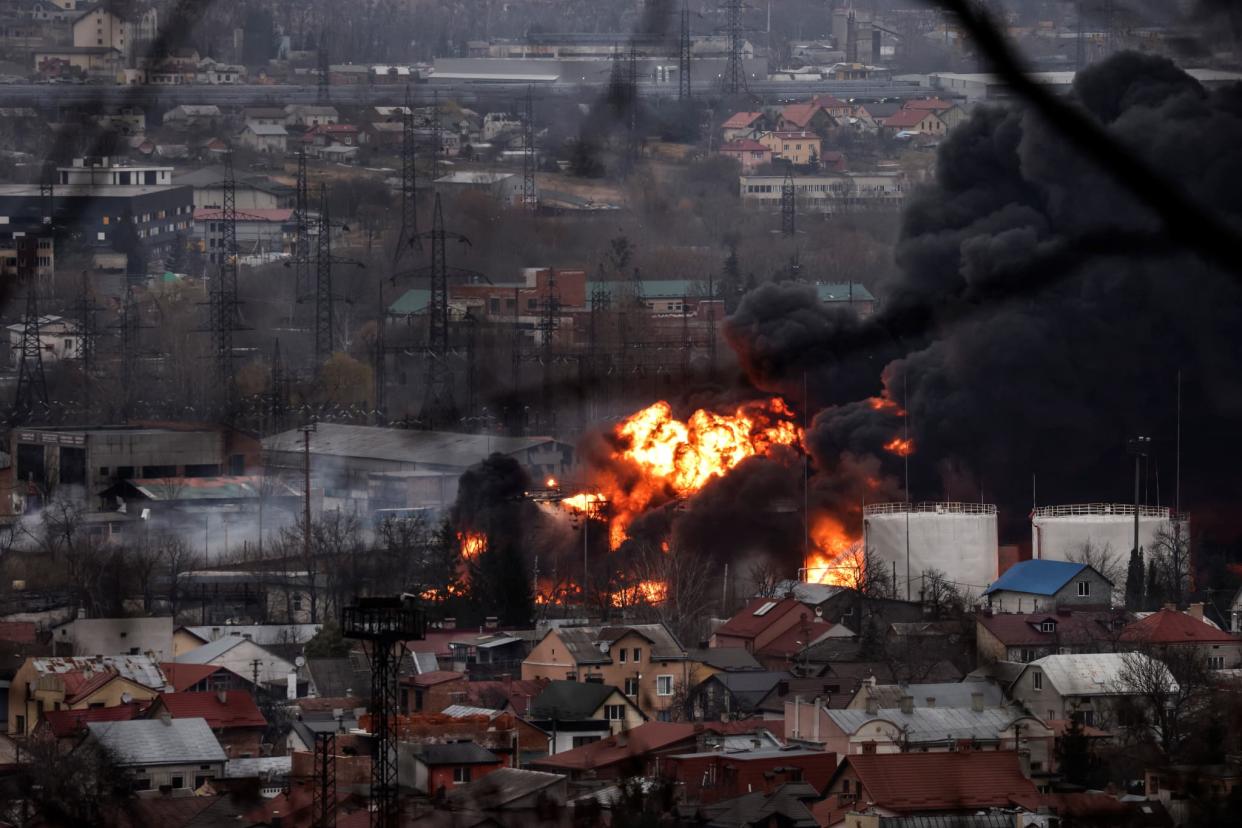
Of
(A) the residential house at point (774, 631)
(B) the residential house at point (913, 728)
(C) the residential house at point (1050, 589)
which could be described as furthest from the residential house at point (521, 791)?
(C) the residential house at point (1050, 589)

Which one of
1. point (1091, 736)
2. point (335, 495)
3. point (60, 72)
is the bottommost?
point (335, 495)

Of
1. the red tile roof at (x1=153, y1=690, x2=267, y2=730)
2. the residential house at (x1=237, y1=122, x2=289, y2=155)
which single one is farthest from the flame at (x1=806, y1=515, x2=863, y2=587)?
the residential house at (x1=237, y1=122, x2=289, y2=155)

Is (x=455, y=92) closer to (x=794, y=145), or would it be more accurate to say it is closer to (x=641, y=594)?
(x=794, y=145)

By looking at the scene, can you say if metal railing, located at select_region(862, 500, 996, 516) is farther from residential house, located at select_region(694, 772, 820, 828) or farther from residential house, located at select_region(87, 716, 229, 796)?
residential house, located at select_region(694, 772, 820, 828)

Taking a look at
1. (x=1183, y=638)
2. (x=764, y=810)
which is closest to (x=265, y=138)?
(x=1183, y=638)

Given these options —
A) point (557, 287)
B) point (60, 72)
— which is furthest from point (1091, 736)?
point (557, 287)

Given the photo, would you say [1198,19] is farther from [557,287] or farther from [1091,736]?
[557,287]
